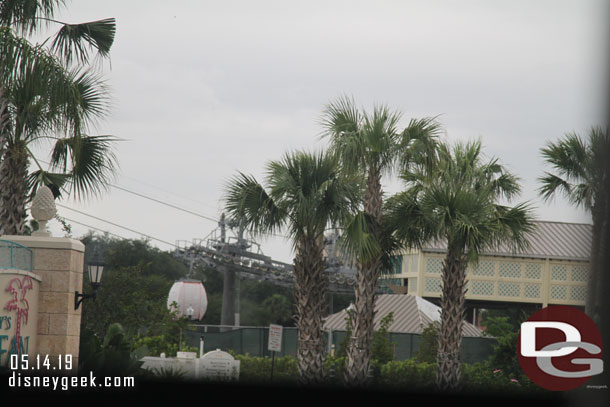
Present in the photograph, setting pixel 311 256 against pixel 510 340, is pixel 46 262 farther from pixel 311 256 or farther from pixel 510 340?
pixel 510 340

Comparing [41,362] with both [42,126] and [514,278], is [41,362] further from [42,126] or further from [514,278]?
[514,278]

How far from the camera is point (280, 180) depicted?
19.3 m

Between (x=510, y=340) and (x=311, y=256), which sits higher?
(x=311, y=256)

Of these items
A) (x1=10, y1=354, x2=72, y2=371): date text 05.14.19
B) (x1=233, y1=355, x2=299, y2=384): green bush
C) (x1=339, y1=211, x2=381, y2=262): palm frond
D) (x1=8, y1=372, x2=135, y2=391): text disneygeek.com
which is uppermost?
(x1=339, y1=211, x2=381, y2=262): palm frond

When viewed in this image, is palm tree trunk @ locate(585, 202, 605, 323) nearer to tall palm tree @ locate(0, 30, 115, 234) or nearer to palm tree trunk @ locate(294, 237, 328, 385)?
tall palm tree @ locate(0, 30, 115, 234)

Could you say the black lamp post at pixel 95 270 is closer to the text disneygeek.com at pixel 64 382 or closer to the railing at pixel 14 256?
the text disneygeek.com at pixel 64 382

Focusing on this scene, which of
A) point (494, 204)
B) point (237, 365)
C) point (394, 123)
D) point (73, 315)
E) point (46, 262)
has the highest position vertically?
point (394, 123)

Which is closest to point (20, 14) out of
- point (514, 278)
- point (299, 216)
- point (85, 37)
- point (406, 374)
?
point (85, 37)

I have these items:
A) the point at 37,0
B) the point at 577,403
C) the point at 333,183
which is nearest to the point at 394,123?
the point at 333,183

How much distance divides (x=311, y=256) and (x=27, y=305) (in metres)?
9.62

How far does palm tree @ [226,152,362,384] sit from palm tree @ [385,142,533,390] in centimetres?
179

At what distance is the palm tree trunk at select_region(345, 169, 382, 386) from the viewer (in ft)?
64.7

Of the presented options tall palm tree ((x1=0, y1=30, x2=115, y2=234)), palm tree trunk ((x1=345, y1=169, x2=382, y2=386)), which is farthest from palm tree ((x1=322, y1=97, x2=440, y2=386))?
tall palm tree ((x1=0, y1=30, x2=115, y2=234))

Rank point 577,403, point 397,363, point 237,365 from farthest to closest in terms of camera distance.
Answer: point 397,363, point 237,365, point 577,403
